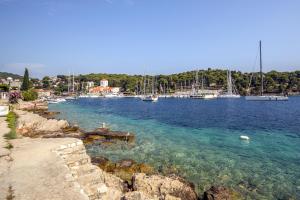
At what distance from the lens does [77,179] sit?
13070mm

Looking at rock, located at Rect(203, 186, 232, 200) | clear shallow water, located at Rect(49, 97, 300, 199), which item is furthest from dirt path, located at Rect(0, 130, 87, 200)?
clear shallow water, located at Rect(49, 97, 300, 199)

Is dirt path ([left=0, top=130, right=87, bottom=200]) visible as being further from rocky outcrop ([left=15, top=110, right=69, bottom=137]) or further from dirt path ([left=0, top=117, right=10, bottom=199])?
rocky outcrop ([left=15, top=110, right=69, bottom=137])

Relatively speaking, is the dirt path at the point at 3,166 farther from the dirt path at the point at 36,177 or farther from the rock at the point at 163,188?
the rock at the point at 163,188

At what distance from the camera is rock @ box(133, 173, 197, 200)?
1524 cm

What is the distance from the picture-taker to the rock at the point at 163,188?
50.0ft

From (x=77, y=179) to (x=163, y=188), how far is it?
500 cm

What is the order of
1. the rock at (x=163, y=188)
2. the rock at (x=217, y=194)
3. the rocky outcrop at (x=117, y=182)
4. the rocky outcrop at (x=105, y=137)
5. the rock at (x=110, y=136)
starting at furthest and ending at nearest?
1. the rock at (x=110, y=136)
2. the rocky outcrop at (x=105, y=137)
3. the rock at (x=163, y=188)
4. the rock at (x=217, y=194)
5. the rocky outcrop at (x=117, y=182)

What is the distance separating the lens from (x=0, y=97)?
78.4m

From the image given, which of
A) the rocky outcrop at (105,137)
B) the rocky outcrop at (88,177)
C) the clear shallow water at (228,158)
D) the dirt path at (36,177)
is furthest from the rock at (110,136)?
the dirt path at (36,177)

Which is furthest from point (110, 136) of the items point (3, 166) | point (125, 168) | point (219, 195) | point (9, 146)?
point (3, 166)

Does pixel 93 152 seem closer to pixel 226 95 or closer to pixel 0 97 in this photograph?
pixel 0 97

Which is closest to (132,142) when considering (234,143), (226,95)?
(234,143)

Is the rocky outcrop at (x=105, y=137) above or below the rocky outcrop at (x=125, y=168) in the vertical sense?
above

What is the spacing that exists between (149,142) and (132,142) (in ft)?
6.38
